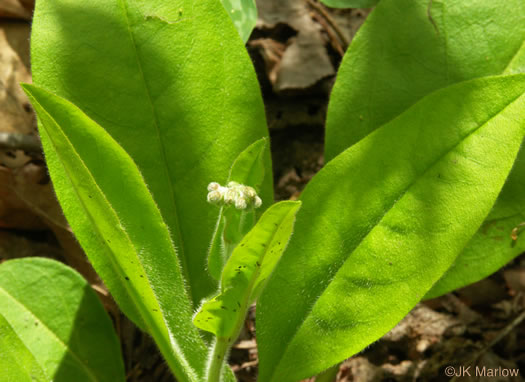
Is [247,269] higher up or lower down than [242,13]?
lower down

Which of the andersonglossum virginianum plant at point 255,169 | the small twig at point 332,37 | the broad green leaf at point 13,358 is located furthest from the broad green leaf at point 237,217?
the small twig at point 332,37

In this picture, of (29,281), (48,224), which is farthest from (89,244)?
(48,224)

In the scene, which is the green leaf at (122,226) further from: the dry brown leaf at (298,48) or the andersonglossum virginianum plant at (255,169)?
the dry brown leaf at (298,48)

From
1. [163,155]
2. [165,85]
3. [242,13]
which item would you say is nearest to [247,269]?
[163,155]

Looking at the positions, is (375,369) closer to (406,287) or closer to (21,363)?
(406,287)

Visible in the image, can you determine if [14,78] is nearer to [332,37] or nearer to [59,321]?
[59,321]

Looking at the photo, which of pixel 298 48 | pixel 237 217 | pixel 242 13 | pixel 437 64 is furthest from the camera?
pixel 298 48
